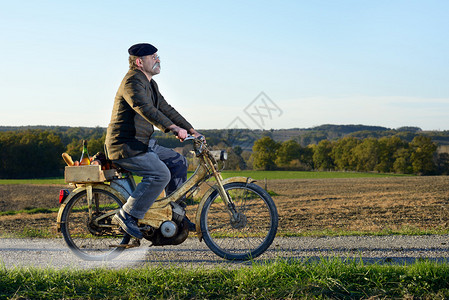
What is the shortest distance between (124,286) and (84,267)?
1.17 m

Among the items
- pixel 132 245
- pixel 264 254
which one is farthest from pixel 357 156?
pixel 132 245

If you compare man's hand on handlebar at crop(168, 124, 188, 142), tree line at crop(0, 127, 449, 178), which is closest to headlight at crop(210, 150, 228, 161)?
man's hand on handlebar at crop(168, 124, 188, 142)

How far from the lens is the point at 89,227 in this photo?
581cm

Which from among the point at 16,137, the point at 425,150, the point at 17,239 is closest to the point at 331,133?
the point at 425,150

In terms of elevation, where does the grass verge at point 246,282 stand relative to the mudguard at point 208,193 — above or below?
below

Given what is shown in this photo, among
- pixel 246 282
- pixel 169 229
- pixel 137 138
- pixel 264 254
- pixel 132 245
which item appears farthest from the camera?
pixel 264 254

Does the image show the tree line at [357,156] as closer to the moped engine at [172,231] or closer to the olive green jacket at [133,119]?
the moped engine at [172,231]

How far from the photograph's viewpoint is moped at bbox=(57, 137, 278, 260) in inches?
208

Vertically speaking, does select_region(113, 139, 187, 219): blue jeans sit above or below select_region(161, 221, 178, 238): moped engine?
above

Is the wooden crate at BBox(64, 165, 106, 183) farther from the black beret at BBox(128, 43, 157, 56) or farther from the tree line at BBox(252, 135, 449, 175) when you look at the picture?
the tree line at BBox(252, 135, 449, 175)

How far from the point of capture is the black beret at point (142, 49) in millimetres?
5227

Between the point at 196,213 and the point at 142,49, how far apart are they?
2040 millimetres

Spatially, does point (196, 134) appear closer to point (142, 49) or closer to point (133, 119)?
point (133, 119)

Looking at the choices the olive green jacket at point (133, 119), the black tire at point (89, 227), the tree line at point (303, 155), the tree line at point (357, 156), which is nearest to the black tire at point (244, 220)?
the olive green jacket at point (133, 119)
